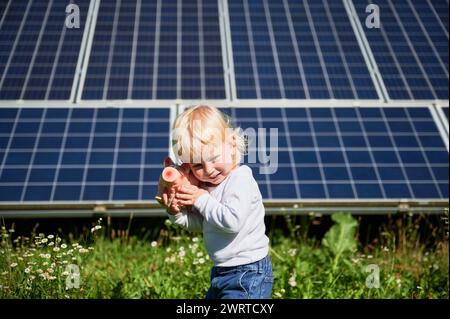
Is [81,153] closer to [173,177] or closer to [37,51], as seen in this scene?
[37,51]

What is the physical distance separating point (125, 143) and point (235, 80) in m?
1.76

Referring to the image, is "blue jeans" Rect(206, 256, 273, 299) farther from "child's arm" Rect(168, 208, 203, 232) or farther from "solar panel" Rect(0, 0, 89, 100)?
"solar panel" Rect(0, 0, 89, 100)

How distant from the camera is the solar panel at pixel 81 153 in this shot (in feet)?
17.5

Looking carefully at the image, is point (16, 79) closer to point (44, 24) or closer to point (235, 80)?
point (44, 24)

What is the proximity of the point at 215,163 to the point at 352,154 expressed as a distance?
146 inches

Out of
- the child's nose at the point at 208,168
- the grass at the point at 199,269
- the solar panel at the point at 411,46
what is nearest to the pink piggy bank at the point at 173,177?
the child's nose at the point at 208,168

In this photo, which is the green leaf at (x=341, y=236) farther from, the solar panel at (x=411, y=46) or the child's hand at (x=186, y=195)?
the child's hand at (x=186, y=195)

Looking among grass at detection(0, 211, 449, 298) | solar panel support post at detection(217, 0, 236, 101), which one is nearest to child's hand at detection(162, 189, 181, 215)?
grass at detection(0, 211, 449, 298)

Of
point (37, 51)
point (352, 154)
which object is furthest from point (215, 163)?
point (37, 51)

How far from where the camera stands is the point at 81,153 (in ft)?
18.8

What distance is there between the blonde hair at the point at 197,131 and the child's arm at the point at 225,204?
0.61 ft

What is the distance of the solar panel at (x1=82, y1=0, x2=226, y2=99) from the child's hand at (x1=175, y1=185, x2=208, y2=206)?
156 inches

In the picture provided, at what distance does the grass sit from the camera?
11.4 feet
